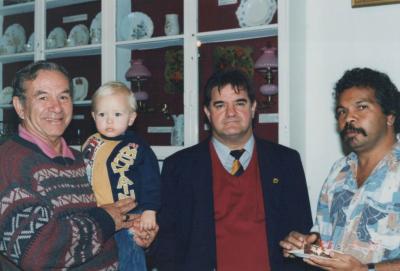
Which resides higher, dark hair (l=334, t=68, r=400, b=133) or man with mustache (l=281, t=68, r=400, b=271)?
dark hair (l=334, t=68, r=400, b=133)

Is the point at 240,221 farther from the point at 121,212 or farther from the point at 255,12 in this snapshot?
the point at 255,12

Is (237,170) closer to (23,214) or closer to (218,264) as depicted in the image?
(218,264)

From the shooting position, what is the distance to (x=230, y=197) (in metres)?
2.27

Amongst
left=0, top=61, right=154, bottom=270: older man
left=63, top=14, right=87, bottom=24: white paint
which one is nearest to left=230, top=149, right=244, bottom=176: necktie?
left=0, top=61, right=154, bottom=270: older man

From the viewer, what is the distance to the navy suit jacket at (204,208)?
7.31 feet

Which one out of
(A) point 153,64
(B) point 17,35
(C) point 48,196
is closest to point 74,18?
(B) point 17,35

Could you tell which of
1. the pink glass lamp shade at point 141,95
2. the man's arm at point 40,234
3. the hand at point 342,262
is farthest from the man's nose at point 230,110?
the pink glass lamp shade at point 141,95

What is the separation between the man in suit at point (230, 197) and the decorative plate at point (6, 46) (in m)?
2.52

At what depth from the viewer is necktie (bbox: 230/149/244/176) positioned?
2315mm

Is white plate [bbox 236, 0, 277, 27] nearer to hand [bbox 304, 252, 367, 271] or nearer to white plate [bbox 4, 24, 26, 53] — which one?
hand [bbox 304, 252, 367, 271]

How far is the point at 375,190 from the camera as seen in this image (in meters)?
1.89

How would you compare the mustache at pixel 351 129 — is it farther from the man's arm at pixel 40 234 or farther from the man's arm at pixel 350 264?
the man's arm at pixel 40 234

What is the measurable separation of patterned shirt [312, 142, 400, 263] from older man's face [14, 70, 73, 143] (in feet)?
4.13

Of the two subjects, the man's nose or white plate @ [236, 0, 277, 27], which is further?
white plate @ [236, 0, 277, 27]
